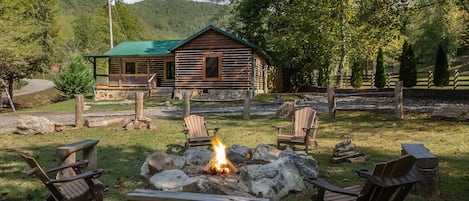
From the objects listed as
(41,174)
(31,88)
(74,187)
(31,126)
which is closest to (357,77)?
(31,126)

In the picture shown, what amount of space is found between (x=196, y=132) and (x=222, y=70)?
49.6ft

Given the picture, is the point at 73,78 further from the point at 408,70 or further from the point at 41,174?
the point at 41,174

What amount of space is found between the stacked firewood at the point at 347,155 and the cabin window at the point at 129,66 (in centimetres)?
2284

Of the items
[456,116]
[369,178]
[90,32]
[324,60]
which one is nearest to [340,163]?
[369,178]

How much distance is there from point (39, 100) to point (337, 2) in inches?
981

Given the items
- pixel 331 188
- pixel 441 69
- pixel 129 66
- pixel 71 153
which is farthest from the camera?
pixel 129 66

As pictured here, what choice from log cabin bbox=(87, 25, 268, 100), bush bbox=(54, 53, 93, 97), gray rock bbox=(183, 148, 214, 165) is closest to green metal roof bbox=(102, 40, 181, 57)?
log cabin bbox=(87, 25, 268, 100)

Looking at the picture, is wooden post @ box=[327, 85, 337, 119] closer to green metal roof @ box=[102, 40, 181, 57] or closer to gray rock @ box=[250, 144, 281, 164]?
gray rock @ box=[250, 144, 281, 164]

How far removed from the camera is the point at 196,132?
908 cm

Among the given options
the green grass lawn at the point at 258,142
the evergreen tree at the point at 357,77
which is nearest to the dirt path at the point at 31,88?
the green grass lawn at the point at 258,142

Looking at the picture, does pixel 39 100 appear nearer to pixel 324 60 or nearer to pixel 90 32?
pixel 324 60

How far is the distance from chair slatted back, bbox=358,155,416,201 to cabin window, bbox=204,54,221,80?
2082cm

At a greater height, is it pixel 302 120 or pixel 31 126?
pixel 302 120

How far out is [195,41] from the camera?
24.2m
